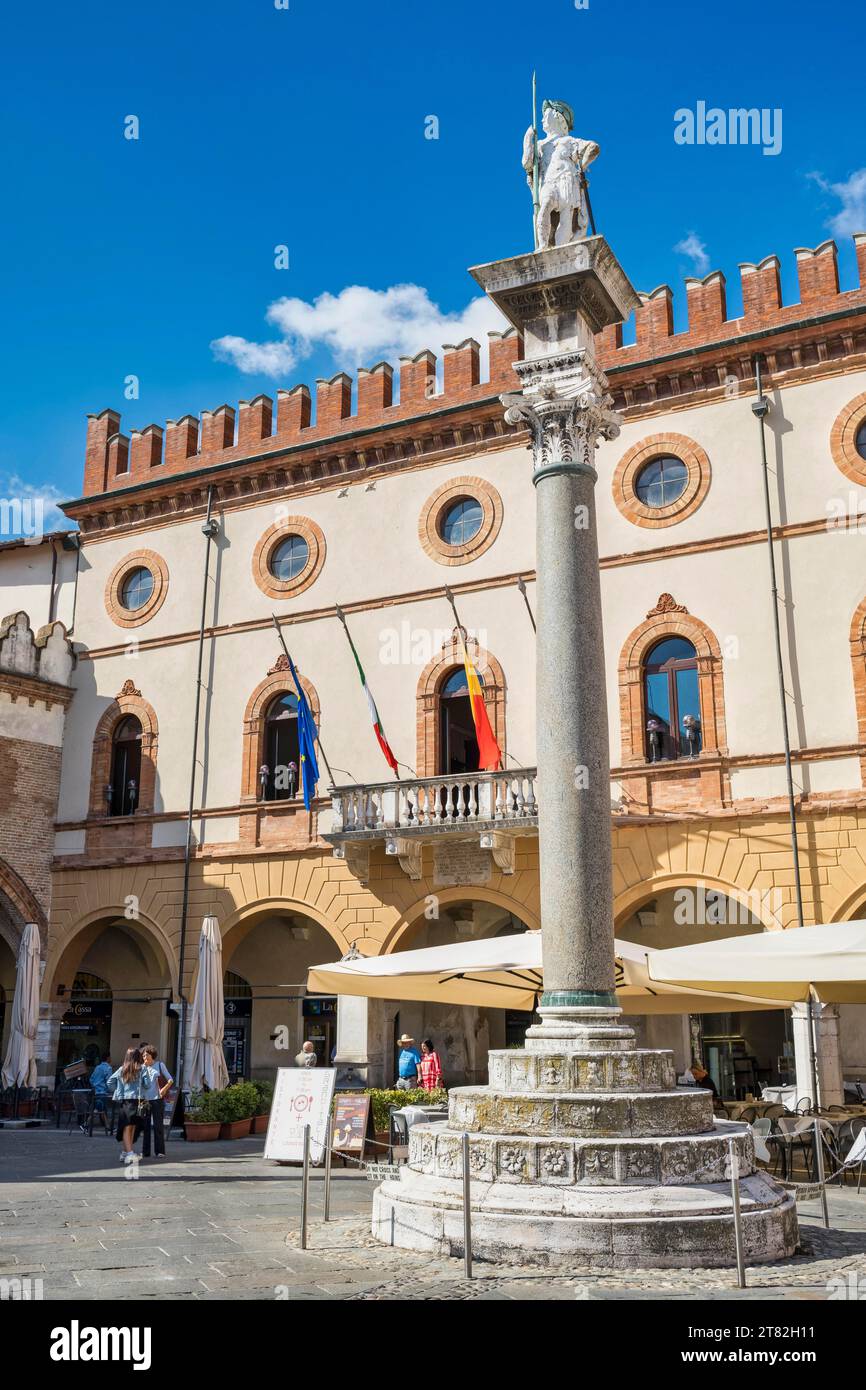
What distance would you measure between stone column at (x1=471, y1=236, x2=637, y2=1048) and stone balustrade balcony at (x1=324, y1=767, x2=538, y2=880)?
27.9ft

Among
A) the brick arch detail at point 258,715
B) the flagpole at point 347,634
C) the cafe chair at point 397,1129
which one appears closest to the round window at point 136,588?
the brick arch detail at point 258,715

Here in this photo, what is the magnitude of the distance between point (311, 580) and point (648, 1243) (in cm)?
1622

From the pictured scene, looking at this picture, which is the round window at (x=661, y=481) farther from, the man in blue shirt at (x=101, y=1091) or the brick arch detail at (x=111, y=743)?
the man in blue shirt at (x=101, y=1091)

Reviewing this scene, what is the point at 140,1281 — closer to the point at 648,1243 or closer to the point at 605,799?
the point at 648,1243

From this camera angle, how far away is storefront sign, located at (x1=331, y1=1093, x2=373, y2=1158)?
13.9 metres

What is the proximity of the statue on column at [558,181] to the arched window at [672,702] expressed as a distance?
8941 mm

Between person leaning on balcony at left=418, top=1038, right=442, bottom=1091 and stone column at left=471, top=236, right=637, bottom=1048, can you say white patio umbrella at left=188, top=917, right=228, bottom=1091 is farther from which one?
stone column at left=471, top=236, right=637, bottom=1048

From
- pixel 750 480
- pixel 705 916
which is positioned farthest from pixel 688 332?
pixel 705 916

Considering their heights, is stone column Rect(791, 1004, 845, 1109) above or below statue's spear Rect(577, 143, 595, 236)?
below

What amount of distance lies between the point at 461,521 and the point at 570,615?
38.7 feet

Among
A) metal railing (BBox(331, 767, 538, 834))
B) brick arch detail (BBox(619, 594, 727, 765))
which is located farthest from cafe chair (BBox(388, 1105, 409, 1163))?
brick arch detail (BBox(619, 594, 727, 765))

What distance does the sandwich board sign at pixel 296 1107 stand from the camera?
11.7 metres

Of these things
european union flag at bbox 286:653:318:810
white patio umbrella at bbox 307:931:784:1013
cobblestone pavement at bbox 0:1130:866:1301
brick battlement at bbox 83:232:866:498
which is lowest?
cobblestone pavement at bbox 0:1130:866:1301
